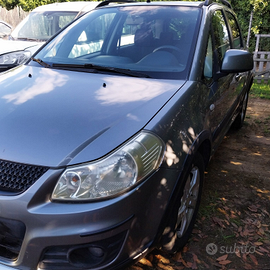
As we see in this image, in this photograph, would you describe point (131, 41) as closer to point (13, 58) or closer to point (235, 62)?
point (235, 62)

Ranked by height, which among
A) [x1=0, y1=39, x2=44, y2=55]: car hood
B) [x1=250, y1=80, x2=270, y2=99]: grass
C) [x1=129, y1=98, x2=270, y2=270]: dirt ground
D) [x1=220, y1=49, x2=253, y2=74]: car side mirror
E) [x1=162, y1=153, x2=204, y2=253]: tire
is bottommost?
[x1=250, y1=80, x2=270, y2=99]: grass

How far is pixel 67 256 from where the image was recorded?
5.34 feet

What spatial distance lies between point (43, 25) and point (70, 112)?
18.6ft

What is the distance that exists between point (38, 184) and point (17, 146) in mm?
274

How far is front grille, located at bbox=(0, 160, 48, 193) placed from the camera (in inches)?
63.9

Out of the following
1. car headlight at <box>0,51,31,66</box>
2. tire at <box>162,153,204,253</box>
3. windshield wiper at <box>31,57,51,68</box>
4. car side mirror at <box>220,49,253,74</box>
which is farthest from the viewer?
car headlight at <box>0,51,31,66</box>

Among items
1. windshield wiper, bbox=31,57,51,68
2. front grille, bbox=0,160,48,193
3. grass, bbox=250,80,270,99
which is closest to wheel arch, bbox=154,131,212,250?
front grille, bbox=0,160,48,193

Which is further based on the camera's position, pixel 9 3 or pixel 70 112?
pixel 9 3

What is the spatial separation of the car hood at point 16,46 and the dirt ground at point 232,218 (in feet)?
13.6

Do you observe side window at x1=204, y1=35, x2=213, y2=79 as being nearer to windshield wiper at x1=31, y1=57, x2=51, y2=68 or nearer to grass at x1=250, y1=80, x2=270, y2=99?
windshield wiper at x1=31, y1=57, x2=51, y2=68

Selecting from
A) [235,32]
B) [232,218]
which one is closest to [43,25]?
[235,32]

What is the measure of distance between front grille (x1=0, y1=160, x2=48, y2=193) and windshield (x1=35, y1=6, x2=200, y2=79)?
129cm

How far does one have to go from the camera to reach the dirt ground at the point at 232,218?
2.38 m

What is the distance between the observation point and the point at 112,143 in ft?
5.71
